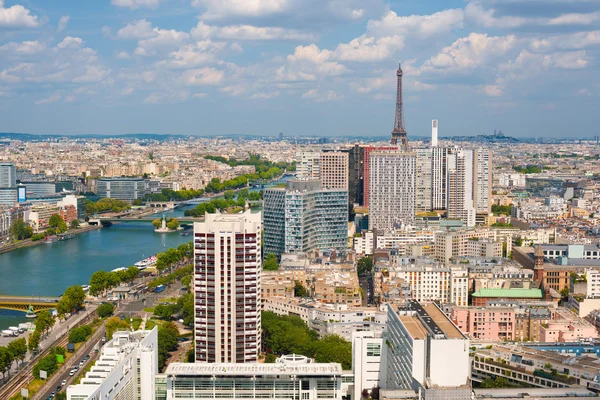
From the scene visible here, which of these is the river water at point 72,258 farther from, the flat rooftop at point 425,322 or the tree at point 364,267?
the flat rooftop at point 425,322

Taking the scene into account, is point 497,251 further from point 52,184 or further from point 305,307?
point 52,184

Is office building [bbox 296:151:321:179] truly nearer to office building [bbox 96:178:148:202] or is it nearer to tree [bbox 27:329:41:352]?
office building [bbox 96:178:148:202]

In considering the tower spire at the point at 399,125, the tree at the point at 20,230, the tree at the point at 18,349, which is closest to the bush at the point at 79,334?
the tree at the point at 18,349

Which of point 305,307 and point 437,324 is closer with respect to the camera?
point 437,324

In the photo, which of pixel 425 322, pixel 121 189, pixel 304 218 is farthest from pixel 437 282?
pixel 121 189

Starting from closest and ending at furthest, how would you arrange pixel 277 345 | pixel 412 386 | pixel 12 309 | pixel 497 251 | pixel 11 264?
1. pixel 412 386
2. pixel 277 345
3. pixel 12 309
4. pixel 497 251
5. pixel 11 264

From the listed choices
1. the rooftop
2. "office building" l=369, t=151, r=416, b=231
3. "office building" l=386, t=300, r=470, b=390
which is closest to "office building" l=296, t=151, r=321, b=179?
"office building" l=369, t=151, r=416, b=231

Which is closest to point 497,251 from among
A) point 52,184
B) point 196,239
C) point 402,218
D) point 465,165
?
point 402,218

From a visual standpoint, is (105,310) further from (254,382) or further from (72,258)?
(72,258)
